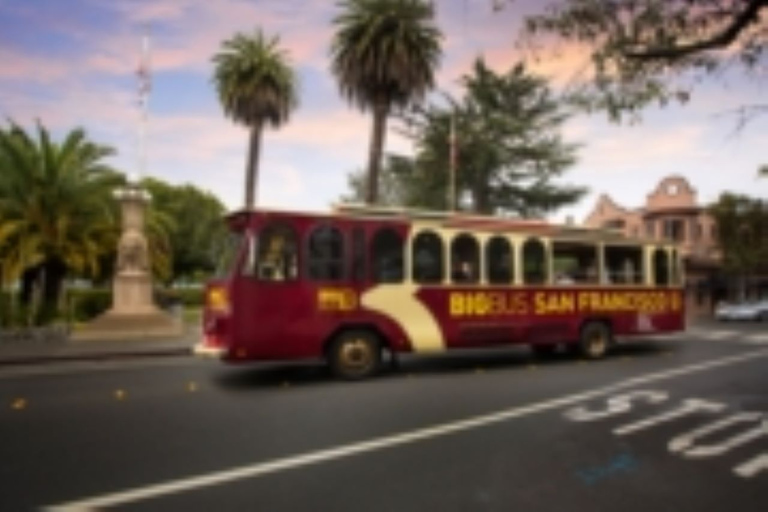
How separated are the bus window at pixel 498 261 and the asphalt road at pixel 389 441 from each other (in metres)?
2.03

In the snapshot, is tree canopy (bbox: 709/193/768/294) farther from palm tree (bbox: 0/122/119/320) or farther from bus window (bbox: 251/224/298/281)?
bus window (bbox: 251/224/298/281)

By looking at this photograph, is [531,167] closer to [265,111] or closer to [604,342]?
[265,111]

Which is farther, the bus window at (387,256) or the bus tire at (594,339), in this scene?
the bus tire at (594,339)

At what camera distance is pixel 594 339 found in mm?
14398

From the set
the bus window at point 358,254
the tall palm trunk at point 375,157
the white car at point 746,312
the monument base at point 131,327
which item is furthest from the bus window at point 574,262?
the white car at point 746,312

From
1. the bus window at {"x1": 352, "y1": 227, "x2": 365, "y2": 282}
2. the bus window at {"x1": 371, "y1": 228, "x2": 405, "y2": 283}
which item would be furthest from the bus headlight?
the bus window at {"x1": 371, "y1": 228, "x2": 405, "y2": 283}

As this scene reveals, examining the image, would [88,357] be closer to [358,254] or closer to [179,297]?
[358,254]

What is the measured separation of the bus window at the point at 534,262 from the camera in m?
13.1

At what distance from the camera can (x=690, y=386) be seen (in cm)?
1034

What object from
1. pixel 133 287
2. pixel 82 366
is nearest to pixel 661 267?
pixel 82 366

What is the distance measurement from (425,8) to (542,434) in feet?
92.0

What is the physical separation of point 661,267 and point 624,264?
1.40m

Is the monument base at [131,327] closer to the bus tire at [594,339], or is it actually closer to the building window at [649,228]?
the bus tire at [594,339]

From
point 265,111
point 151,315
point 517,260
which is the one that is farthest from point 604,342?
point 265,111
